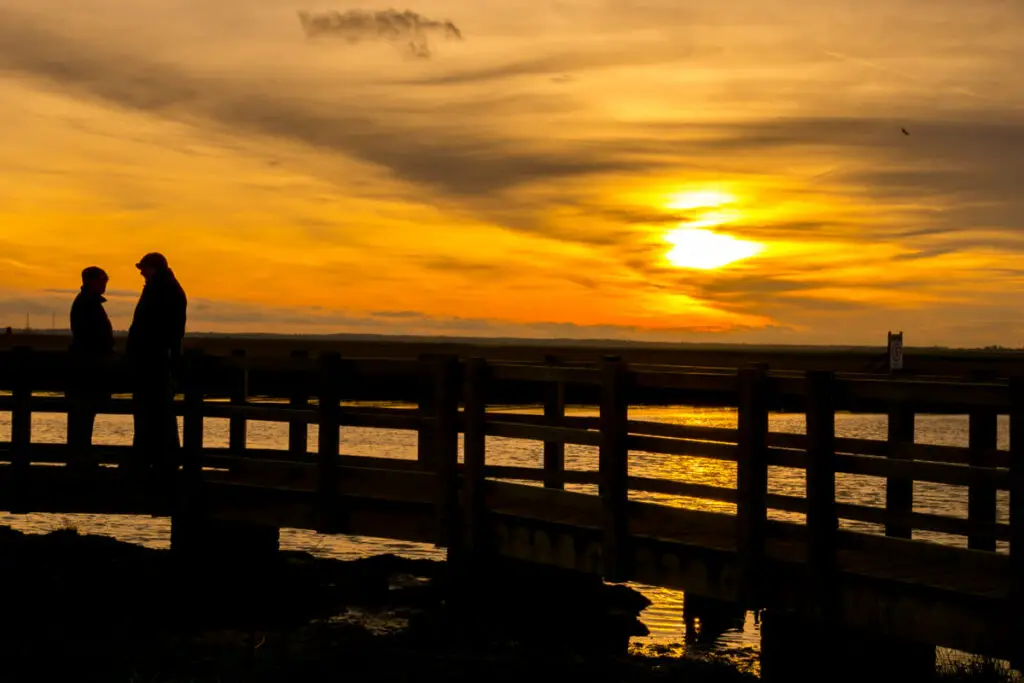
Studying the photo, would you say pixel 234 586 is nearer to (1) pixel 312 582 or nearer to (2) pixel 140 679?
(1) pixel 312 582

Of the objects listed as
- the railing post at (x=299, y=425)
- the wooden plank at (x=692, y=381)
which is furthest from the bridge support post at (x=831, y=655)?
the railing post at (x=299, y=425)

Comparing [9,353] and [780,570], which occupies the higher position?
[9,353]

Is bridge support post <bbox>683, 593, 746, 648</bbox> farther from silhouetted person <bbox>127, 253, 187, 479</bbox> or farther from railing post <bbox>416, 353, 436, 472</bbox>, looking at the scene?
silhouetted person <bbox>127, 253, 187, 479</bbox>

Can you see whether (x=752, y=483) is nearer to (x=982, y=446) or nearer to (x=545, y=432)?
(x=545, y=432)

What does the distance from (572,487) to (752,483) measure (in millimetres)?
14558

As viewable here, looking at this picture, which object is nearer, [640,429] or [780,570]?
[780,570]

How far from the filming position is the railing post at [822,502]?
29.4 feet

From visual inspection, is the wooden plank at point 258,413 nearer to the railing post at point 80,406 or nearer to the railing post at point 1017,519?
the railing post at point 80,406

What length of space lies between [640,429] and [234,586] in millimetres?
5341

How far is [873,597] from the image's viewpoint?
872 cm

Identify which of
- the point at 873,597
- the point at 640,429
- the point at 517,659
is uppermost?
the point at 640,429

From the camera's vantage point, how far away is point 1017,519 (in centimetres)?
797

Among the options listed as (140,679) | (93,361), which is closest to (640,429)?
(140,679)

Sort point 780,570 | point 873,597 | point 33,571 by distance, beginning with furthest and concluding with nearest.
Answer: point 33,571
point 780,570
point 873,597
